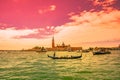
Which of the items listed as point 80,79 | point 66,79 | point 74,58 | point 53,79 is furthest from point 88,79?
point 74,58

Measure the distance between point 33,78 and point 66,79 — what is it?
520cm

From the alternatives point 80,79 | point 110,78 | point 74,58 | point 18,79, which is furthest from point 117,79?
point 74,58

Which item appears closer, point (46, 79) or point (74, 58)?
point (46, 79)

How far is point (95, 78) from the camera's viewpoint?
3000 centimetres

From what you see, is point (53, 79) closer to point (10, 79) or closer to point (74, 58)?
point (10, 79)

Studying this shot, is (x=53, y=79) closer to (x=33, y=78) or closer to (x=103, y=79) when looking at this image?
(x=33, y=78)

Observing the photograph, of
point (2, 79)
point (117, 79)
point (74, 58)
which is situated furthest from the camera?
point (74, 58)

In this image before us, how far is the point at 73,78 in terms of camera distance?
100 ft

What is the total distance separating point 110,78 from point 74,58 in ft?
149

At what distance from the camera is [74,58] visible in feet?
247

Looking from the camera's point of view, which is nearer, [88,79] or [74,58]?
[88,79]

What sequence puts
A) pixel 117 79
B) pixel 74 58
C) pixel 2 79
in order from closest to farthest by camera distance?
pixel 117 79
pixel 2 79
pixel 74 58

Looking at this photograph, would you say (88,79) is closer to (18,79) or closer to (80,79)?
(80,79)

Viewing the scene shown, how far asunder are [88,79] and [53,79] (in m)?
5.16
